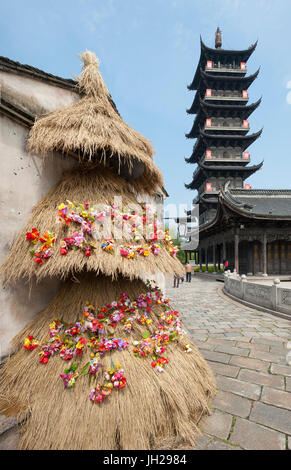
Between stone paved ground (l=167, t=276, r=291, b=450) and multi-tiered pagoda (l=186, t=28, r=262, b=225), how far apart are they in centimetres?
2032

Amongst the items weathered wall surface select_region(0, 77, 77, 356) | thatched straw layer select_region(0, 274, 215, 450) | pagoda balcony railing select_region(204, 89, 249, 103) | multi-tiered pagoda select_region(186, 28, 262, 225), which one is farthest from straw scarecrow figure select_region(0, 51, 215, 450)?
pagoda balcony railing select_region(204, 89, 249, 103)

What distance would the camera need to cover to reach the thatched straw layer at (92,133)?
2055mm

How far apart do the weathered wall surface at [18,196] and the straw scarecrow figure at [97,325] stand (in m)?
0.15

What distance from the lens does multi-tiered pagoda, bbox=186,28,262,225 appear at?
81.3 feet

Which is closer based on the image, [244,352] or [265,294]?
[244,352]

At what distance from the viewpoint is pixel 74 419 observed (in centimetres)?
158

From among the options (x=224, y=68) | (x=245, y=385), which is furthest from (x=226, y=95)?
(x=245, y=385)

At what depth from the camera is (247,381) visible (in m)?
2.52

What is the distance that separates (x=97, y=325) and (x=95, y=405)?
1.89 feet

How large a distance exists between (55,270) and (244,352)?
3.18 metres

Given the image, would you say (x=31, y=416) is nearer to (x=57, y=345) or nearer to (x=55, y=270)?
(x=57, y=345)

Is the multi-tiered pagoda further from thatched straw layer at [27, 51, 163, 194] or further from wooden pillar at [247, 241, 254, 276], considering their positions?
thatched straw layer at [27, 51, 163, 194]
